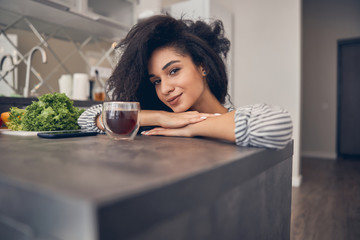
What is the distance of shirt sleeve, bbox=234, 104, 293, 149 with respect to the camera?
59cm

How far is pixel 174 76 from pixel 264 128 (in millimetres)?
717

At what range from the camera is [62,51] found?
2.88m

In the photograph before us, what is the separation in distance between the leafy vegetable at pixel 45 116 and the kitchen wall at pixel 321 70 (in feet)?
17.8

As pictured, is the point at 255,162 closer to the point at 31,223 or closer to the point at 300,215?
the point at 31,223

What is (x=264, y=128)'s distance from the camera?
1.96ft

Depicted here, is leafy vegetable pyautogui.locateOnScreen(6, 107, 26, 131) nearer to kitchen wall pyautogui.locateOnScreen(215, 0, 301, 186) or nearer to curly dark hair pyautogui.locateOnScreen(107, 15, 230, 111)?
curly dark hair pyautogui.locateOnScreen(107, 15, 230, 111)

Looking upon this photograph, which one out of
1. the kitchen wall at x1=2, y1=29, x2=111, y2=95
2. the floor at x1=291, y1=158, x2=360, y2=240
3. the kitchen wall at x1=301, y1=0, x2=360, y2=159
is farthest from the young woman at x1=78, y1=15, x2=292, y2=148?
the kitchen wall at x1=301, y1=0, x2=360, y2=159

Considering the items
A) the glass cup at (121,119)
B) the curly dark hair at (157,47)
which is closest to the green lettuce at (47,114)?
the glass cup at (121,119)

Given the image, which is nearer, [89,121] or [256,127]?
[256,127]

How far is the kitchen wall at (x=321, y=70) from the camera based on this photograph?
5151mm

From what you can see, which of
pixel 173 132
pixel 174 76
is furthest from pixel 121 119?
pixel 174 76

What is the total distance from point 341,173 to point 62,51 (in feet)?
13.0

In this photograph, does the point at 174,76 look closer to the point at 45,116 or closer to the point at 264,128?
the point at 45,116

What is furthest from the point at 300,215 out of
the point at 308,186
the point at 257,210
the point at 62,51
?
the point at 62,51
